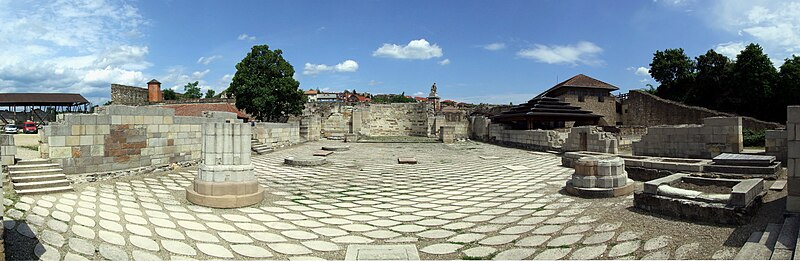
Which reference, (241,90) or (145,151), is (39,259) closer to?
(145,151)

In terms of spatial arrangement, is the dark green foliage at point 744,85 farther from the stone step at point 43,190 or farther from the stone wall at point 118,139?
the stone step at point 43,190

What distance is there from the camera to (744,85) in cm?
2881

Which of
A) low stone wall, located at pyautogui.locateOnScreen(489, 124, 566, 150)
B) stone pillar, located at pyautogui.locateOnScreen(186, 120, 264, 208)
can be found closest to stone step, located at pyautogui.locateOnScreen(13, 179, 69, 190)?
stone pillar, located at pyautogui.locateOnScreen(186, 120, 264, 208)

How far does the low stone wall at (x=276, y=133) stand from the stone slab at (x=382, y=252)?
15001mm

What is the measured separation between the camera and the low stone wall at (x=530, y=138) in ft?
58.2

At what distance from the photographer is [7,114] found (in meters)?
34.6

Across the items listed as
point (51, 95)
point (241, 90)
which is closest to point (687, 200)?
point (241, 90)

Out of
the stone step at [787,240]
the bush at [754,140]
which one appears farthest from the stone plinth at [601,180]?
the bush at [754,140]

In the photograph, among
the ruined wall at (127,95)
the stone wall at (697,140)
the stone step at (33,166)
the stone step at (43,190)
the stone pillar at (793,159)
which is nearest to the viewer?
the stone pillar at (793,159)

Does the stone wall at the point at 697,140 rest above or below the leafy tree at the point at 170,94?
below

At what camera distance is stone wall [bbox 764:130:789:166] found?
28.0ft

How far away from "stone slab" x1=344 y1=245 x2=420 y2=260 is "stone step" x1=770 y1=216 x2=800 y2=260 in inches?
126

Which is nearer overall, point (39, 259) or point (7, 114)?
point (39, 259)

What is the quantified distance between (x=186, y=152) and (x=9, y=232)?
25.6 feet
